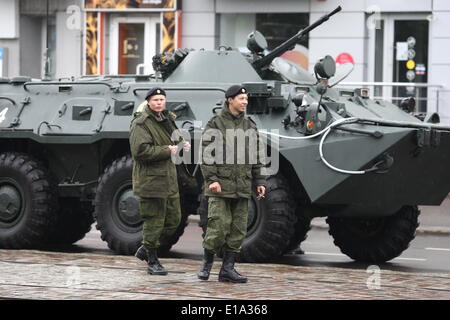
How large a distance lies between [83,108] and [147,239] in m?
3.39

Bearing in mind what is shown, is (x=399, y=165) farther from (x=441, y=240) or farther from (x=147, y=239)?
Answer: (x=441, y=240)

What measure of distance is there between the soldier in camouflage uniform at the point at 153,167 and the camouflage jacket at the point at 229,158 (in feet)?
1.55

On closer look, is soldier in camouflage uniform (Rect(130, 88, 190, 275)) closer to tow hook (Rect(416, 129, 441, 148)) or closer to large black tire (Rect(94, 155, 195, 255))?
large black tire (Rect(94, 155, 195, 255))

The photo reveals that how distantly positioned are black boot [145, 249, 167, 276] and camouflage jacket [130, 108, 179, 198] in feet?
1.77

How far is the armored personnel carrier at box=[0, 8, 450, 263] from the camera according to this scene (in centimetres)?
1338

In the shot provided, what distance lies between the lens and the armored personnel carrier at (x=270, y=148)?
527 inches

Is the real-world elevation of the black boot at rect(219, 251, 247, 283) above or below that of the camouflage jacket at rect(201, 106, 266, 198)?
below

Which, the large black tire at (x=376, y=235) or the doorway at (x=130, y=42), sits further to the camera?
A: the doorway at (x=130, y=42)

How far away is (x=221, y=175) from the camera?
11336 millimetres

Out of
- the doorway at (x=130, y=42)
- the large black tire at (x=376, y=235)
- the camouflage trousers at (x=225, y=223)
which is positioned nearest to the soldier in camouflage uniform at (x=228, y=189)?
the camouflage trousers at (x=225, y=223)

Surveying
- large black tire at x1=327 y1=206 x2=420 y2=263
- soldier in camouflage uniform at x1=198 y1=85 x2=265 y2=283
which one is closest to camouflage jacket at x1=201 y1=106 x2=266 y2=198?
soldier in camouflage uniform at x1=198 y1=85 x2=265 y2=283

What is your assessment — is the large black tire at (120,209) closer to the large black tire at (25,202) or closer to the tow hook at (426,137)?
the large black tire at (25,202)

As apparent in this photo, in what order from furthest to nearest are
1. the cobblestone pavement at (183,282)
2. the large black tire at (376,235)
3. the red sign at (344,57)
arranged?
1. the red sign at (344,57)
2. the large black tire at (376,235)
3. the cobblestone pavement at (183,282)

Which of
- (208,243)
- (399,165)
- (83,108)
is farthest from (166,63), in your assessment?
(208,243)
